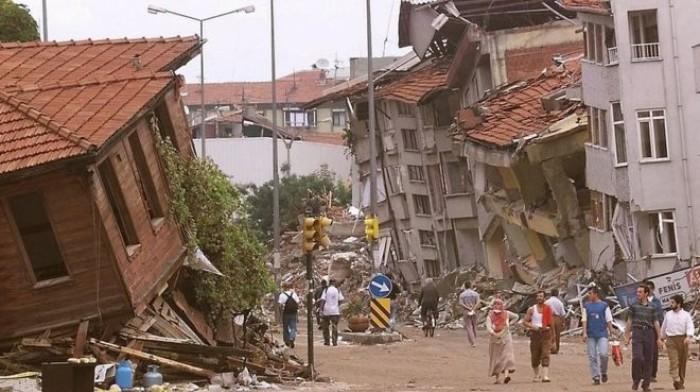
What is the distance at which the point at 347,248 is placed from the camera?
80.5 m

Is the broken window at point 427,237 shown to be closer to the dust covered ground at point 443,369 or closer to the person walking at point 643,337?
the dust covered ground at point 443,369

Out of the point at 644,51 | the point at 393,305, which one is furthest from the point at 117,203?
the point at 393,305

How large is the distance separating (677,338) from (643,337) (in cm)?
50

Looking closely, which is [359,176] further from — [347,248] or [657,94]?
[657,94]

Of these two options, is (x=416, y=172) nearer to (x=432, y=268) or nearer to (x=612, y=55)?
(x=432, y=268)

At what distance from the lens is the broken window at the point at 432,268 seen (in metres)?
69.6

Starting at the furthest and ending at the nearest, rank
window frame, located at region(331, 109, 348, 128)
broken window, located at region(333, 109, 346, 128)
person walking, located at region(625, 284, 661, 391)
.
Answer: broken window, located at region(333, 109, 346, 128)
window frame, located at region(331, 109, 348, 128)
person walking, located at region(625, 284, 661, 391)

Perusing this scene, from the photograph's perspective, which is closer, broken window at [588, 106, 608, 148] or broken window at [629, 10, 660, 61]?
broken window at [629, 10, 660, 61]

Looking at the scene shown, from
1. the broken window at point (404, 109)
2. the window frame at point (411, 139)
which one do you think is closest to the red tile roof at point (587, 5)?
the broken window at point (404, 109)

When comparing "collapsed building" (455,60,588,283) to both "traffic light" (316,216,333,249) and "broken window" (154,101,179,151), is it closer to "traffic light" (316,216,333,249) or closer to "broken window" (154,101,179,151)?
"broken window" (154,101,179,151)

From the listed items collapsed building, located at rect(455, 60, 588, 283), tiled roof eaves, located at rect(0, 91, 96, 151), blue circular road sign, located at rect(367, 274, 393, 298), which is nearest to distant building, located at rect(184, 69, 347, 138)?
collapsed building, located at rect(455, 60, 588, 283)

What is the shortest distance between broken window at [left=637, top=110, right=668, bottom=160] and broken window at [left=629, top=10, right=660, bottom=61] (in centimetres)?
148

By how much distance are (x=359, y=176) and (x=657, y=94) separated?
4021 centimetres

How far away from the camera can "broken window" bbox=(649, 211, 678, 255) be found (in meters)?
43.2
